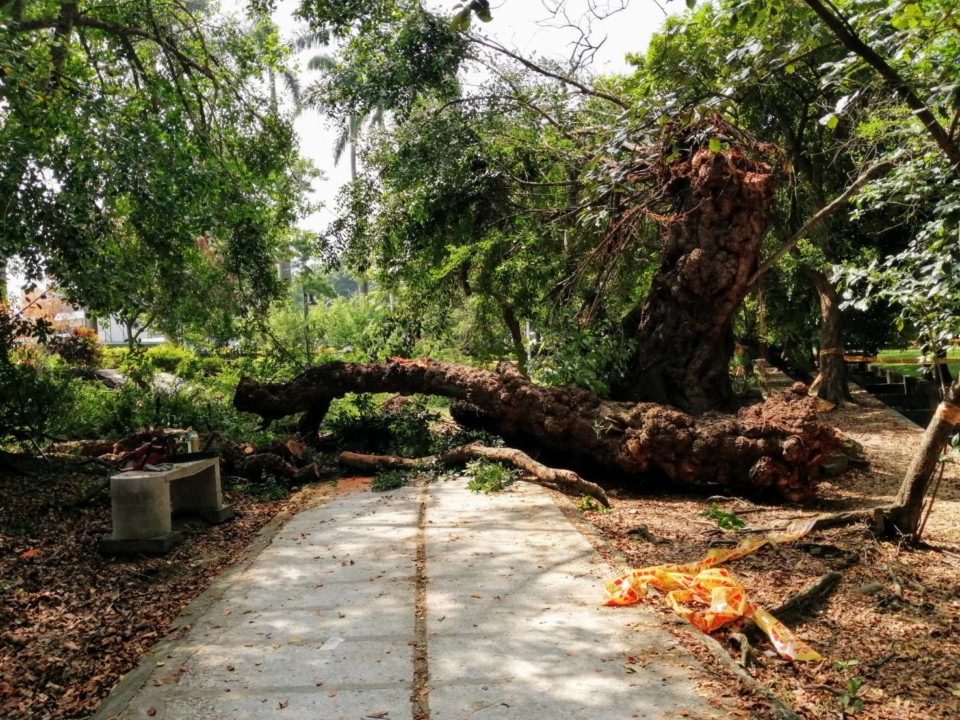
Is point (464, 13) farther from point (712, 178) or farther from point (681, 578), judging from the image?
point (712, 178)

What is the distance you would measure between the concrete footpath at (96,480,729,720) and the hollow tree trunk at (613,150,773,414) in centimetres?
388

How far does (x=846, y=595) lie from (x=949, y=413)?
5.77ft

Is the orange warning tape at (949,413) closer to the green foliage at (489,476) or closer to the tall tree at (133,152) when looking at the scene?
the green foliage at (489,476)

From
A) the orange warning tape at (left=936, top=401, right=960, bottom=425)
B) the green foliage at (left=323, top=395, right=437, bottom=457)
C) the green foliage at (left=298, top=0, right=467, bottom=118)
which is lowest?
the green foliage at (left=323, top=395, right=437, bottom=457)

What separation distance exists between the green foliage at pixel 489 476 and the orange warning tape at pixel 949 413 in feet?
14.9

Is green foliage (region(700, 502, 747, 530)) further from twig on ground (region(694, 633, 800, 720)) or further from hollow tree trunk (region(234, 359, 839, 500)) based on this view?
twig on ground (region(694, 633, 800, 720))

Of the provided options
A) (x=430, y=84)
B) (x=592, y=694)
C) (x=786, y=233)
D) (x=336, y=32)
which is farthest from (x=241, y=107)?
(x=592, y=694)

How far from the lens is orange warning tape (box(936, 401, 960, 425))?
19.2 feet

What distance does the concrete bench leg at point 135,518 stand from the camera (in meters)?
6.19

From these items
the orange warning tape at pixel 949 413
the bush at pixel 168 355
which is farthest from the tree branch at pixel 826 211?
the bush at pixel 168 355

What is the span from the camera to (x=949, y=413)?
5867 mm

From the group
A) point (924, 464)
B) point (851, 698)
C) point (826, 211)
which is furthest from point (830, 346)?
point (851, 698)

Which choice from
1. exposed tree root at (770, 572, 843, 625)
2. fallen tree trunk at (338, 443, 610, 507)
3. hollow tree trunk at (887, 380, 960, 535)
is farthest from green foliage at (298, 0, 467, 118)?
exposed tree root at (770, 572, 843, 625)

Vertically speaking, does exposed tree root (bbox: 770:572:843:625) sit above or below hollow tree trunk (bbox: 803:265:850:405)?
below
